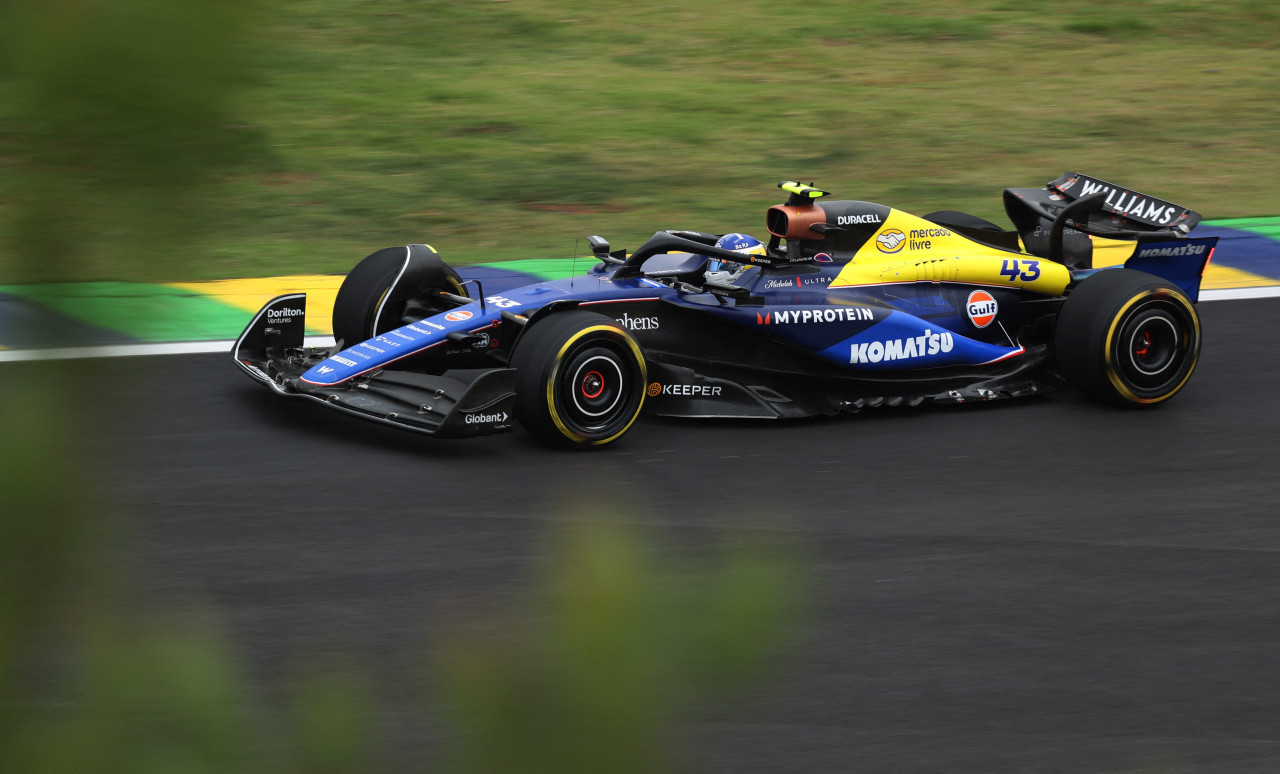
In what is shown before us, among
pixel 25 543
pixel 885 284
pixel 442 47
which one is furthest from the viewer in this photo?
pixel 442 47

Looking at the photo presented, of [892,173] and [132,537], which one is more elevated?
[132,537]

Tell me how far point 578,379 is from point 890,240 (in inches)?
76.2

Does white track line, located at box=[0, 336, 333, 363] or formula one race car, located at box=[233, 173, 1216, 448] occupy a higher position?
white track line, located at box=[0, 336, 333, 363]

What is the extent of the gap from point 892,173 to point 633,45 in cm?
540

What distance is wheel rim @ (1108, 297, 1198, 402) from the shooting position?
23.5ft

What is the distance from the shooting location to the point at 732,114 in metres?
15.5

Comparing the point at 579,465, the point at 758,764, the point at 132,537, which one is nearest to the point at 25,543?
the point at 132,537

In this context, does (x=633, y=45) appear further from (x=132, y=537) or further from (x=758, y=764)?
(x=132, y=537)

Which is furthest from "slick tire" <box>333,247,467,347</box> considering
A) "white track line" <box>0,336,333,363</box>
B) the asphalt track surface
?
"white track line" <box>0,336,333,363</box>

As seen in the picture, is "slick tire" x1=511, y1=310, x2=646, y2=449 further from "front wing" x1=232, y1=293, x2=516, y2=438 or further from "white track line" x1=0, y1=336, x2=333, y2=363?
"white track line" x1=0, y1=336, x2=333, y2=363

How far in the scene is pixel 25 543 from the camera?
986 mm

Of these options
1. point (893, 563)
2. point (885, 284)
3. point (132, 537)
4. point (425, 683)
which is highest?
point (132, 537)

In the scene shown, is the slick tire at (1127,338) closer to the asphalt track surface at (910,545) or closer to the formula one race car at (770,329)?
the formula one race car at (770,329)

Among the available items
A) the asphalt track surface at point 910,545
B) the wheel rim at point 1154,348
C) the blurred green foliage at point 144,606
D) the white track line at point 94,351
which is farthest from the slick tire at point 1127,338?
the white track line at point 94,351
